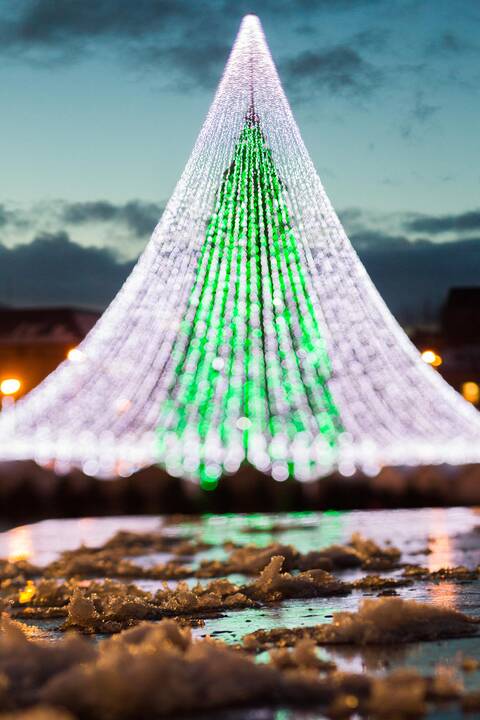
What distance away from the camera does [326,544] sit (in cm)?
1510

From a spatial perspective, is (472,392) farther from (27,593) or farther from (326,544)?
(27,593)

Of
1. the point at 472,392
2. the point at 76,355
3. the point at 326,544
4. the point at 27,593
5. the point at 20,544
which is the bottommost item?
the point at 27,593

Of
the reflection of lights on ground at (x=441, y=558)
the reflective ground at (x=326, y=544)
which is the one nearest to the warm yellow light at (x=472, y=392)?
the reflective ground at (x=326, y=544)

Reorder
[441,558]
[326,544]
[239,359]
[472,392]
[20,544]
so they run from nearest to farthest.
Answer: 1. [441,558]
2. [326,544]
3. [20,544]
4. [239,359]
5. [472,392]

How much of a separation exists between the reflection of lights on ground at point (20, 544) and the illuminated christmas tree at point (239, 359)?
896 centimetres

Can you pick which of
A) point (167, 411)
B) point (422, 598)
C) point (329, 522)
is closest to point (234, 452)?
point (167, 411)

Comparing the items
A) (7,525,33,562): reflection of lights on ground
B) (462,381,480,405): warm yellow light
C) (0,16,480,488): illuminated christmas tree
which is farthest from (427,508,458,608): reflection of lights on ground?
(462,381,480,405): warm yellow light

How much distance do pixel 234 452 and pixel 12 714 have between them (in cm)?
3260

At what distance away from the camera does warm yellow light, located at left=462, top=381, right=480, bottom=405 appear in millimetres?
75562

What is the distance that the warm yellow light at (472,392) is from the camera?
75562 millimetres

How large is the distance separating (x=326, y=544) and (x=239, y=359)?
81.6ft

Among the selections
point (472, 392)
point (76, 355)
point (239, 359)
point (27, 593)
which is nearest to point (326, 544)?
point (27, 593)

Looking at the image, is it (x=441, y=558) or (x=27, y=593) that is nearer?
(x=27, y=593)

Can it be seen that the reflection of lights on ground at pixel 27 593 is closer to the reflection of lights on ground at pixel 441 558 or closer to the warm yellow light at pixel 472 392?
the reflection of lights on ground at pixel 441 558
